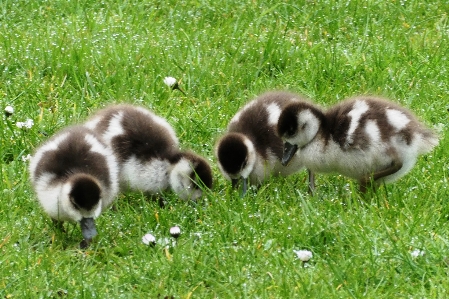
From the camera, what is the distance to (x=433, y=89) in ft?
21.4

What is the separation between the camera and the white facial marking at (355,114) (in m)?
5.12

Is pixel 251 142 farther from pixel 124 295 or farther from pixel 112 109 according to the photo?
pixel 124 295

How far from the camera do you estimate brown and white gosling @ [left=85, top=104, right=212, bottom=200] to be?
5.39 m

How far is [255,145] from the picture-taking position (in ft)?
18.2

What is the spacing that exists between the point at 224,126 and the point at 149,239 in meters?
1.66

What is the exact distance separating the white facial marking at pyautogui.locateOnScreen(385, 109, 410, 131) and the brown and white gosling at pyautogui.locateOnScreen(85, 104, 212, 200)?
1.04 meters

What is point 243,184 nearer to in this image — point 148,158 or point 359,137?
point 148,158

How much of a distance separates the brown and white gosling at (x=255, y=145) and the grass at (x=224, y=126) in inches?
4.5

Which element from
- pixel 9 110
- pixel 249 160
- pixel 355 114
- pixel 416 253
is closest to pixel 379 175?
pixel 355 114

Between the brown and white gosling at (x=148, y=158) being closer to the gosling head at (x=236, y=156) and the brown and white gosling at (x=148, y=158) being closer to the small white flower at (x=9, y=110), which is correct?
the gosling head at (x=236, y=156)

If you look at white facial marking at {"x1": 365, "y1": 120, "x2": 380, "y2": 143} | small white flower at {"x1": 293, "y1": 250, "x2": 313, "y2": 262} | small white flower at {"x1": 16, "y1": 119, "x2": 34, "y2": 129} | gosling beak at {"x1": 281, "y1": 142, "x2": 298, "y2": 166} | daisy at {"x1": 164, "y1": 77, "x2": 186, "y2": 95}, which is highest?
white facial marking at {"x1": 365, "y1": 120, "x2": 380, "y2": 143}

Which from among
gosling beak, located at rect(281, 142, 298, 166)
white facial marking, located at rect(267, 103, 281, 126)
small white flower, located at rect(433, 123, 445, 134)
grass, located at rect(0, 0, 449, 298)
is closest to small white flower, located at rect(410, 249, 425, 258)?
grass, located at rect(0, 0, 449, 298)

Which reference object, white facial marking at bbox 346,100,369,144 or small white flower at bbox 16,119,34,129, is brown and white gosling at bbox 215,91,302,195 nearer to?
white facial marking at bbox 346,100,369,144

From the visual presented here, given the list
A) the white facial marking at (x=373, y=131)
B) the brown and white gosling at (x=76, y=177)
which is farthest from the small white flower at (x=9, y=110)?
the white facial marking at (x=373, y=131)
